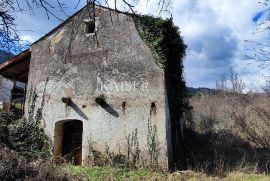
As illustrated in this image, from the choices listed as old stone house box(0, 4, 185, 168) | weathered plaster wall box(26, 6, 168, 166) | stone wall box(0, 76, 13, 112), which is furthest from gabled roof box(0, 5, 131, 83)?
stone wall box(0, 76, 13, 112)

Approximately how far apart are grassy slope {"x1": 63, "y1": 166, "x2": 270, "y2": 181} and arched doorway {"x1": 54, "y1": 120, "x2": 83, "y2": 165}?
6.59 feet

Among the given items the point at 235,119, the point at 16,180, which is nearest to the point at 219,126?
the point at 235,119

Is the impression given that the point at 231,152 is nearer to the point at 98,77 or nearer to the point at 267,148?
the point at 267,148

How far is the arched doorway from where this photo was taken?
1307cm

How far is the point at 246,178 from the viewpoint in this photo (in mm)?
10188

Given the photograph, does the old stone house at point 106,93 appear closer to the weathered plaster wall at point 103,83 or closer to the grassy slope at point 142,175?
the weathered plaster wall at point 103,83

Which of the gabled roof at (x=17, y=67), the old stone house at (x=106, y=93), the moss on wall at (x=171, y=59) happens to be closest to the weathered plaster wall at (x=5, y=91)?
the gabled roof at (x=17, y=67)

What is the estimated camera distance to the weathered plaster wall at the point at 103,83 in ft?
39.1

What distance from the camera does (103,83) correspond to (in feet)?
41.7

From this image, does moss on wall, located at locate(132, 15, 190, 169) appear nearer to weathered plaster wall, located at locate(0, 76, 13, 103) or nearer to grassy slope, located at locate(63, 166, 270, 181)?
grassy slope, located at locate(63, 166, 270, 181)

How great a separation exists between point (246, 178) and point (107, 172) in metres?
4.19

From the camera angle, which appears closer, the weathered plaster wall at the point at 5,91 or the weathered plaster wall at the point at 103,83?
the weathered plaster wall at the point at 103,83

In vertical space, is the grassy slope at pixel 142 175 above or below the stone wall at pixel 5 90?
below

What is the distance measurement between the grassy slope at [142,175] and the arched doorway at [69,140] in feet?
6.59
